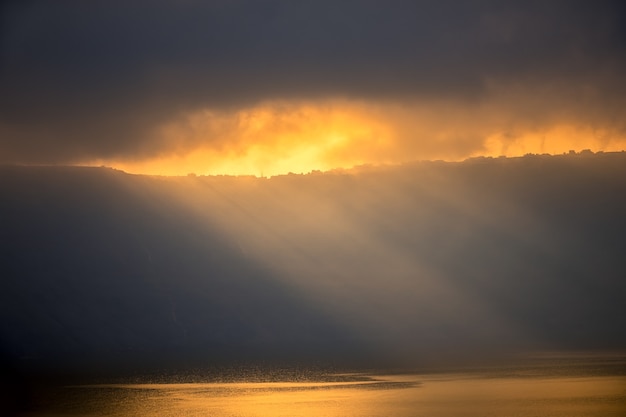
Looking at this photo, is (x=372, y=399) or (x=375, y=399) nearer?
(x=375, y=399)

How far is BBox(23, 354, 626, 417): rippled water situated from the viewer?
476 feet

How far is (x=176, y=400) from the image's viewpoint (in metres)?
173

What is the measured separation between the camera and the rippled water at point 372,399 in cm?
14512

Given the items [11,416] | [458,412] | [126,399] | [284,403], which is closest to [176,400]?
[126,399]

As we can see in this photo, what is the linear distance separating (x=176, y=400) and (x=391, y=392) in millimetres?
38276

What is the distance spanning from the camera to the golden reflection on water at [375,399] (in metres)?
145

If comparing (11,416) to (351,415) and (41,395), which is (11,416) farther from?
(351,415)

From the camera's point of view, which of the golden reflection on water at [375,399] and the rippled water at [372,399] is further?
the rippled water at [372,399]

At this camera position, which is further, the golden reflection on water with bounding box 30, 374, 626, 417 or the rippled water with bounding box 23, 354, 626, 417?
the rippled water with bounding box 23, 354, 626, 417

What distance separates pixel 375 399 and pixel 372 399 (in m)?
0.55

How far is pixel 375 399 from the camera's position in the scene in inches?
6580

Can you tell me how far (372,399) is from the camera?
549 ft

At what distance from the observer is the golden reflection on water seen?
14475cm

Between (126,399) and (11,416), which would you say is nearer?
(11,416)
